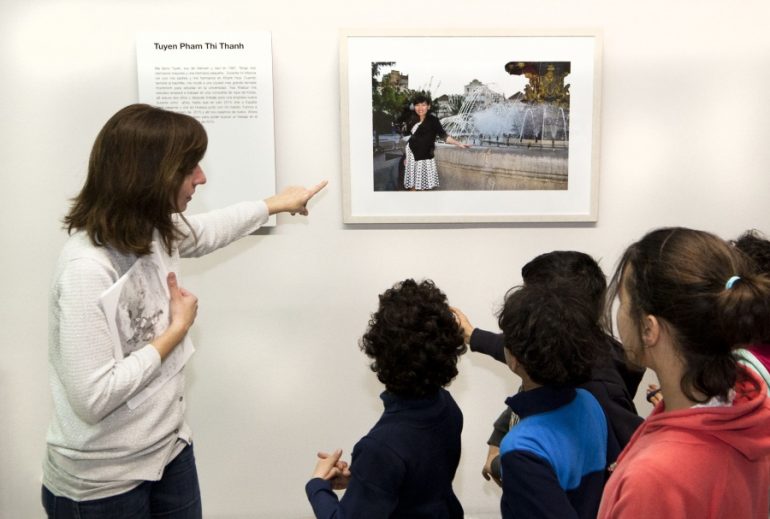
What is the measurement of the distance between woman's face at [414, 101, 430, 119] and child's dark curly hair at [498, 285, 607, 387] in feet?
4.35

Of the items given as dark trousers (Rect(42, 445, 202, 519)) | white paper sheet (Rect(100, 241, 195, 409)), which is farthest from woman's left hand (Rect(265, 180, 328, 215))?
dark trousers (Rect(42, 445, 202, 519))

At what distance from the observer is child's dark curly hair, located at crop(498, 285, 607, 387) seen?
4.11 feet

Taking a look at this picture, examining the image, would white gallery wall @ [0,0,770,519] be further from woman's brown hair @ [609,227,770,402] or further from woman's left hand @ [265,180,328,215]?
woman's brown hair @ [609,227,770,402]

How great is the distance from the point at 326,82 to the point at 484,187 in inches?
28.6

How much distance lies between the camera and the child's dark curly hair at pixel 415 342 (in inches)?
52.6

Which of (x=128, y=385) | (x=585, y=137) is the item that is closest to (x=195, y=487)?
(x=128, y=385)

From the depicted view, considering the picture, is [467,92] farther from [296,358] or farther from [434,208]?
[296,358]

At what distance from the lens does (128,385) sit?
1353 millimetres

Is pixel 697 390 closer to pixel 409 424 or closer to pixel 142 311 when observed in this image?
pixel 409 424

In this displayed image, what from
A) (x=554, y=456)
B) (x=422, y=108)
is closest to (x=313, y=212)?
(x=422, y=108)

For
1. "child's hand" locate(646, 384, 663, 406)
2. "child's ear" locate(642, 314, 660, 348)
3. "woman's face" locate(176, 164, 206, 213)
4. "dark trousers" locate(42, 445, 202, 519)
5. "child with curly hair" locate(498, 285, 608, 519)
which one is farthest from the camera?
"child's hand" locate(646, 384, 663, 406)

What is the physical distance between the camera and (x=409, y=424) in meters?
1.34

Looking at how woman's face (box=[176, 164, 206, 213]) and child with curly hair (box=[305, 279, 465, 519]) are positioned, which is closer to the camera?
child with curly hair (box=[305, 279, 465, 519])

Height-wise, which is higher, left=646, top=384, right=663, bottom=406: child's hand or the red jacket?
the red jacket
